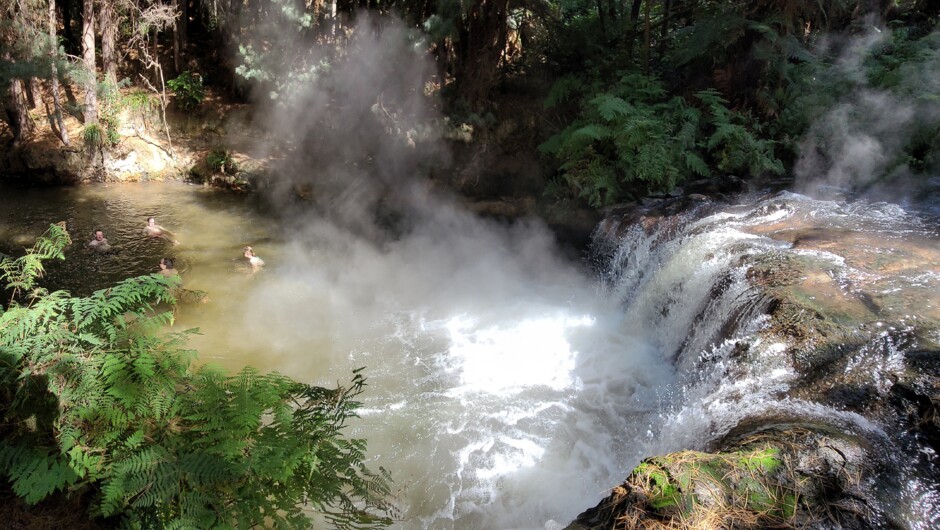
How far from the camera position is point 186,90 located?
43.9 feet

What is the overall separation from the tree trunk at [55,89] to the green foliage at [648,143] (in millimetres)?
10959

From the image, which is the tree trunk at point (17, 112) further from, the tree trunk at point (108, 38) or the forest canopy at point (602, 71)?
the tree trunk at point (108, 38)

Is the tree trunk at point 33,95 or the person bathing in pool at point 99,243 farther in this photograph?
the tree trunk at point 33,95

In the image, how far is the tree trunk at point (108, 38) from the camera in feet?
40.0

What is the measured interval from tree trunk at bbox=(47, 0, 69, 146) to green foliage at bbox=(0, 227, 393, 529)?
11360 mm

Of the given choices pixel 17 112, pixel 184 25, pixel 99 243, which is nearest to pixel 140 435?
pixel 99 243

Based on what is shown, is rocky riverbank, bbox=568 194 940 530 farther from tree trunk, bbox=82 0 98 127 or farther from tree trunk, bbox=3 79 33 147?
tree trunk, bbox=3 79 33 147

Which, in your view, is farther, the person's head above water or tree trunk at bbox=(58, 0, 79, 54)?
tree trunk at bbox=(58, 0, 79, 54)

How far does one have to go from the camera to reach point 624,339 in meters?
7.67

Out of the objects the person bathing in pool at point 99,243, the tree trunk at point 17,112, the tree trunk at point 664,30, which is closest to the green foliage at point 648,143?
the tree trunk at point 664,30

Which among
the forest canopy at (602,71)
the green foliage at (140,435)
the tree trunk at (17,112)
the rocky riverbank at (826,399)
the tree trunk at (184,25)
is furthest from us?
the tree trunk at (184,25)

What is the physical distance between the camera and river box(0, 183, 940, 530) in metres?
5.35

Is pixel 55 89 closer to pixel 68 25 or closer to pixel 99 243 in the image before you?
pixel 68 25

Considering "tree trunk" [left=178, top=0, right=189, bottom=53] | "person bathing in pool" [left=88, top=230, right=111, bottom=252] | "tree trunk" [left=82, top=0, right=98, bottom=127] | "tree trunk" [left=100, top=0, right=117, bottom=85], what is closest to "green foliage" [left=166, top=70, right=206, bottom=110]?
"tree trunk" [left=100, top=0, right=117, bottom=85]
